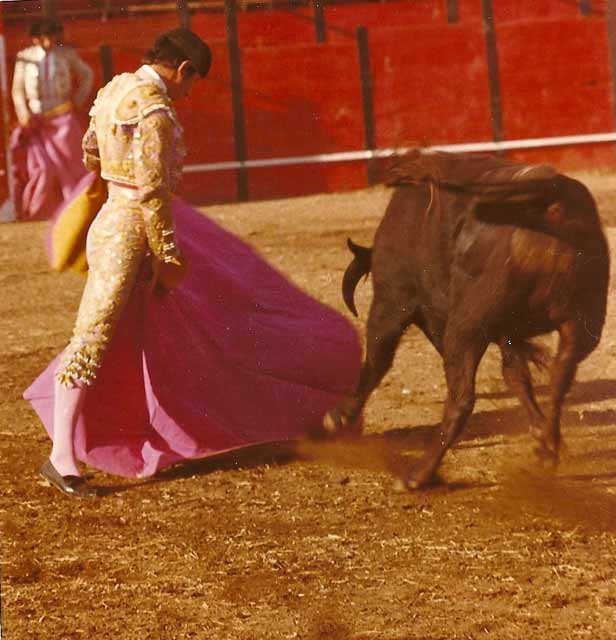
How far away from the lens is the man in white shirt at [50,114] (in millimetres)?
9281

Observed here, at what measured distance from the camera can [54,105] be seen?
9.38 metres

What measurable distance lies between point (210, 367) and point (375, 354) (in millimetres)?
506

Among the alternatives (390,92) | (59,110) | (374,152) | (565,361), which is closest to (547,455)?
(565,361)

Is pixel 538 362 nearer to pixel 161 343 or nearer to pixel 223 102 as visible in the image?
pixel 161 343

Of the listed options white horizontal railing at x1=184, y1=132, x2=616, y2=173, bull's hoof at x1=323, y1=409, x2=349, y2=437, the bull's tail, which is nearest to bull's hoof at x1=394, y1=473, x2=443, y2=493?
bull's hoof at x1=323, y1=409, x2=349, y2=437

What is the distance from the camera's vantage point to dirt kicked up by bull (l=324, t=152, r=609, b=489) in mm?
3473

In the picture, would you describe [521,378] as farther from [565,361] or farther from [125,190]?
[125,190]

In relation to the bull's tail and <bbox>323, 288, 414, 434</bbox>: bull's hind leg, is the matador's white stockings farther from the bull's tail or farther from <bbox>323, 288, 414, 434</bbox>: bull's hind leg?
the bull's tail

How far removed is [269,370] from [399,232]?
1.97 ft

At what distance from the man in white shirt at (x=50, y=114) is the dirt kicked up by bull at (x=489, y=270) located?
5614 millimetres

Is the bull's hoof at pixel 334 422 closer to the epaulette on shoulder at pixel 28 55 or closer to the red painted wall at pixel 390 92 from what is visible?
the epaulette on shoulder at pixel 28 55

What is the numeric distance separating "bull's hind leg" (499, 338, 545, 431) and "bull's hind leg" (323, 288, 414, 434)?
1.05ft

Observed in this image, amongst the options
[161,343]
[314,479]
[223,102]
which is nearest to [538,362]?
[314,479]

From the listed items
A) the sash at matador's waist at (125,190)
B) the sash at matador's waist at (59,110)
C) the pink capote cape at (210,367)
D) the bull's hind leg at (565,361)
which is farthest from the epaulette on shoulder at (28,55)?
the bull's hind leg at (565,361)
